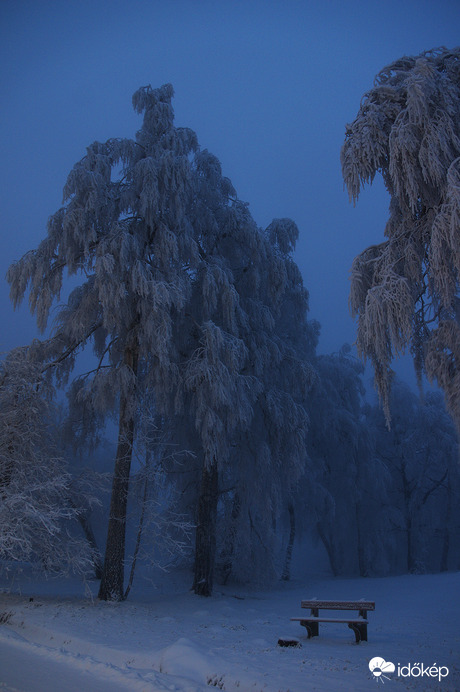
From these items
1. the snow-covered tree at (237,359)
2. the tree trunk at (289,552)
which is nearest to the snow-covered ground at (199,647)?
the snow-covered tree at (237,359)

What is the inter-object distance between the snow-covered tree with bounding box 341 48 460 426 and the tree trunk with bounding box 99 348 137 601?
559 centimetres

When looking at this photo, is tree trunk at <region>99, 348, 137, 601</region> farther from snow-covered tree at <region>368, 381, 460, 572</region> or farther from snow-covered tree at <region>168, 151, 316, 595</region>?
snow-covered tree at <region>368, 381, 460, 572</region>

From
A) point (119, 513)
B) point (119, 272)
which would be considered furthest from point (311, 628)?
point (119, 272)

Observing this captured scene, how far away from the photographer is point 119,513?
385 inches

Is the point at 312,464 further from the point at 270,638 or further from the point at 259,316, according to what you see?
the point at 270,638

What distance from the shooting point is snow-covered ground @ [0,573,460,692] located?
13.9ft

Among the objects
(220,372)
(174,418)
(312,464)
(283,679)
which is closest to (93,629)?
(283,679)

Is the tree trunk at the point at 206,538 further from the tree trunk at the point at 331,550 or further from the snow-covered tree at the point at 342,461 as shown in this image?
the tree trunk at the point at 331,550

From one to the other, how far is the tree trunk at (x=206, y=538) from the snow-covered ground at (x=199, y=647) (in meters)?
0.40

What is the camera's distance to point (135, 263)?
10.0 m

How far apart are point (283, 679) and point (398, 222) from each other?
20.3 ft

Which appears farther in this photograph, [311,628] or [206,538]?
[206,538]

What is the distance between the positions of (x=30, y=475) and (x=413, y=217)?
7.64m

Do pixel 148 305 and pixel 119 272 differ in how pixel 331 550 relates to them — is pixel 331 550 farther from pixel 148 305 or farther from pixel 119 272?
pixel 119 272
